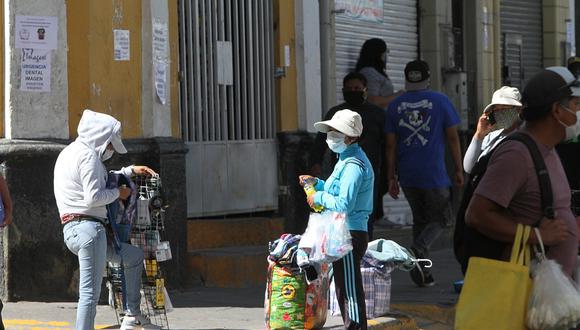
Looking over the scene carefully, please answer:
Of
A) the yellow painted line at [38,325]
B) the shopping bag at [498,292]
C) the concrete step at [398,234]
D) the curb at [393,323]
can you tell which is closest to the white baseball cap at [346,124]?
the curb at [393,323]

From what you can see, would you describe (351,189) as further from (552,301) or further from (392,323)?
(552,301)

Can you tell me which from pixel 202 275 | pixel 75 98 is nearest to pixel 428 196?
pixel 202 275

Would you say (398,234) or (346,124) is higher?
(346,124)

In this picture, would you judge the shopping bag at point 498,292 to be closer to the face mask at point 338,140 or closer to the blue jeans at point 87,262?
the face mask at point 338,140

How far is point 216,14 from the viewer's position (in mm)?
12555

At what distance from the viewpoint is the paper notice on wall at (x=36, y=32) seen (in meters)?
10.1

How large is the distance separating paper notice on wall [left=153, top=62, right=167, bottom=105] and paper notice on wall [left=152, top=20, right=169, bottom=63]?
0.05 metres

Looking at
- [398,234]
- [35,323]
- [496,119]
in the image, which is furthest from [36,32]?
[398,234]

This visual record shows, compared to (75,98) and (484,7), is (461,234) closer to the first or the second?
(75,98)

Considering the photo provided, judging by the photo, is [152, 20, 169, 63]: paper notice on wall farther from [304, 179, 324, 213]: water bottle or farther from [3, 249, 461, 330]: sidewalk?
[304, 179, 324, 213]: water bottle

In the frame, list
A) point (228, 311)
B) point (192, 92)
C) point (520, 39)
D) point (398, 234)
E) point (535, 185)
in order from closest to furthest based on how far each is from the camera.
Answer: point (535, 185), point (228, 311), point (192, 92), point (398, 234), point (520, 39)

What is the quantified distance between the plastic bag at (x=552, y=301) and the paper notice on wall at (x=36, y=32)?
20.2ft

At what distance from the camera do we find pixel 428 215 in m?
11.5

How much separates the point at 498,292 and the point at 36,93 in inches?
239
